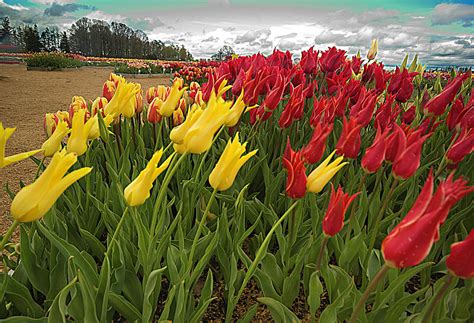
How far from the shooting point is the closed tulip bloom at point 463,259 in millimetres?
637

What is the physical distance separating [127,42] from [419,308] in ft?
123

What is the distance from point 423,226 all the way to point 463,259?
0.12m

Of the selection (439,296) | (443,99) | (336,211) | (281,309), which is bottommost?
(281,309)

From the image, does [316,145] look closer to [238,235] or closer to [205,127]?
[205,127]

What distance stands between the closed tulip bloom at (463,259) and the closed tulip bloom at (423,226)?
0.22 ft

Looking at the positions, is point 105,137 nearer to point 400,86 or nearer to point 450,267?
point 450,267

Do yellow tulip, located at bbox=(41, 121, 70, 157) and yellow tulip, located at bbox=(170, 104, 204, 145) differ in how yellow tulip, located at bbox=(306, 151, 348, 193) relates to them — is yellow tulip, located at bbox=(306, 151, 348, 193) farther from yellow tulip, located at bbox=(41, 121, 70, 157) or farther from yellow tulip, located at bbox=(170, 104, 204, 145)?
A: yellow tulip, located at bbox=(41, 121, 70, 157)

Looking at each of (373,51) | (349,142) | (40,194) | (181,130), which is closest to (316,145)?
(349,142)

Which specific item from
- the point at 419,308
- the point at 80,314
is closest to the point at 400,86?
the point at 419,308

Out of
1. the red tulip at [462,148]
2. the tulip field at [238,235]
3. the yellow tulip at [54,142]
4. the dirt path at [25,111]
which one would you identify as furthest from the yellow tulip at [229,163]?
the dirt path at [25,111]

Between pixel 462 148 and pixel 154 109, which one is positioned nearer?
pixel 462 148

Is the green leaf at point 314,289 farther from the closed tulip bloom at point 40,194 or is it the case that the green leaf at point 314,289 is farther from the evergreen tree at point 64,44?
the evergreen tree at point 64,44

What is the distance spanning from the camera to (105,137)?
1.70 metres

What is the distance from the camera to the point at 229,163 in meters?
1.01
